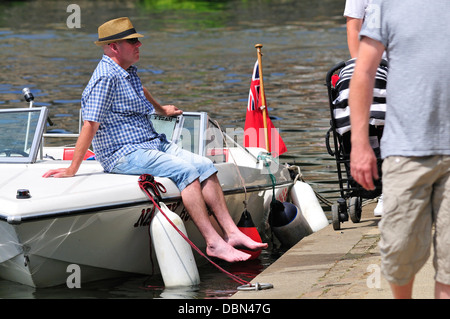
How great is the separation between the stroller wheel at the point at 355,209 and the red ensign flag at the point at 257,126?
4.96 ft

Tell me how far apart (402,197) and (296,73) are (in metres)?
22.9

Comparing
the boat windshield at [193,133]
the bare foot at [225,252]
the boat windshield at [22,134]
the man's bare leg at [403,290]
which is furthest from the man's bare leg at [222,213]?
the man's bare leg at [403,290]

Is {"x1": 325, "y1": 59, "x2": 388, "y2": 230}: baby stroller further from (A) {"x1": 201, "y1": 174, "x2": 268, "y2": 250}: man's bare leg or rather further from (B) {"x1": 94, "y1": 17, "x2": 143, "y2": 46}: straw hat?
(B) {"x1": 94, "y1": 17, "x2": 143, "y2": 46}: straw hat

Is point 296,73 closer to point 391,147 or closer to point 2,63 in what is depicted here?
point 2,63

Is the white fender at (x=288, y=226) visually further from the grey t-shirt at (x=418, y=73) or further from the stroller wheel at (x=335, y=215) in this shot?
the grey t-shirt at (x=418, y=73)

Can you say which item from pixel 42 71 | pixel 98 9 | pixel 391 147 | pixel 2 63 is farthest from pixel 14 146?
pixel 98 9

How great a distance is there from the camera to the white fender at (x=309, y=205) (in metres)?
8.61

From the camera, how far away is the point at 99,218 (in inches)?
242

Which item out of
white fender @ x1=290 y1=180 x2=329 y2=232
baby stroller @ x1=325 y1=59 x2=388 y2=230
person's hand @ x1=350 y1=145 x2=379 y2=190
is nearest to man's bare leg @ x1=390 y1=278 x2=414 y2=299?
person's hand @ x1=350 y1=145 x2=379 y2=190

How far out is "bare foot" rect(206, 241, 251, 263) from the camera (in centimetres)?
648
